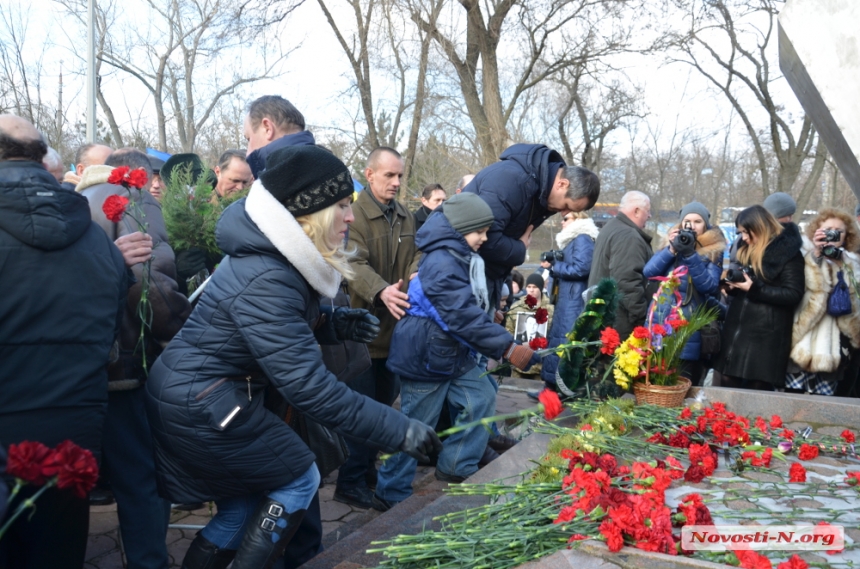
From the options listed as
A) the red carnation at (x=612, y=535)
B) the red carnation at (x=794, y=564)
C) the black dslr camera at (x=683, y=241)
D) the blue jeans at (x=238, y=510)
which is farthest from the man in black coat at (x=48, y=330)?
the black dslr camera at (x=683, y=241)

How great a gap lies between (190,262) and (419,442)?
232 centimetres

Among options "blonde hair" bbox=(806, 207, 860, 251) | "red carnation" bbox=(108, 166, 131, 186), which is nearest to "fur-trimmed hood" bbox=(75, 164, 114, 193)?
"red carnation" bbox=(108, 166, 131, 186)

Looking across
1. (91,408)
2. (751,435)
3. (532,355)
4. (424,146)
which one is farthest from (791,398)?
(424,146)

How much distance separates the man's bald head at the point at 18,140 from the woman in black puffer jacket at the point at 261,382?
0.75 meters

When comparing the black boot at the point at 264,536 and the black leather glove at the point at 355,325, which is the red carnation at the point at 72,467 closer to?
the black boot at the point at 264,536

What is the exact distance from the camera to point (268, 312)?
2.33 metres

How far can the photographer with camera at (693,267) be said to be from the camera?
5062 millimetres

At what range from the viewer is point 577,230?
20.5 ft

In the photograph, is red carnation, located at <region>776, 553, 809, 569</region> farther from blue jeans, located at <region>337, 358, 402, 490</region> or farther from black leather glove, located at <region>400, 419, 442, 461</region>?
blue jeans, located at <region>337, 358, 402, 490</region>

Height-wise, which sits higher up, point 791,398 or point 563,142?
point 563,142

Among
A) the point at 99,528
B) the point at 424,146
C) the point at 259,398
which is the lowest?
the point at 99,528

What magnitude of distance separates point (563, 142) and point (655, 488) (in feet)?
57.4

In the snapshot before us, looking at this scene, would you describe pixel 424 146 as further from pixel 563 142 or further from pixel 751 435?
pixel 751 435

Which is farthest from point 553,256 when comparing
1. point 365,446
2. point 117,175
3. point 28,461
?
point 28,461
